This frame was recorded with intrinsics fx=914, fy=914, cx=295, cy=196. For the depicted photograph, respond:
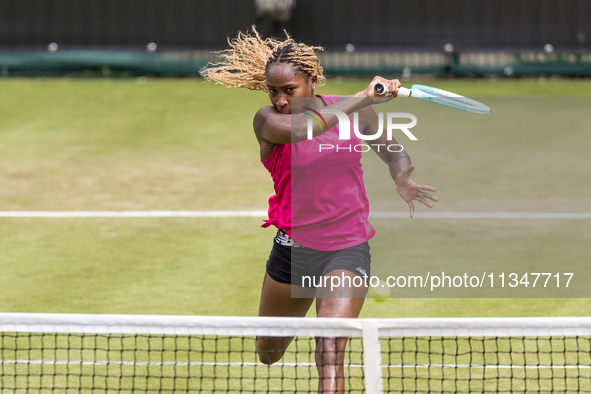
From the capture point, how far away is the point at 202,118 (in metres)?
18.3

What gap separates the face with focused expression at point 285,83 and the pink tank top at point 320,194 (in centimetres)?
30

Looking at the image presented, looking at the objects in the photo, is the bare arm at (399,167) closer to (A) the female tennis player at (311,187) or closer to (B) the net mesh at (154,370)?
(A) the female tennis player at (311,187)

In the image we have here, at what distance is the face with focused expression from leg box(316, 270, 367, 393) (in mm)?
1140

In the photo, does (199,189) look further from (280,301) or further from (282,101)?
(282,101)

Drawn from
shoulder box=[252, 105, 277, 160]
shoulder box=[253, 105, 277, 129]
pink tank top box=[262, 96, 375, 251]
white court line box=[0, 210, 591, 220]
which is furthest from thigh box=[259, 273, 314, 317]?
white court line box=[0, 210, 591, 220]

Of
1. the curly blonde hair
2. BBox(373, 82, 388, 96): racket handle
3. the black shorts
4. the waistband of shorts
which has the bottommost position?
the black shorts

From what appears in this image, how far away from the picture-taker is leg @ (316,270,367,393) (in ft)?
18.1

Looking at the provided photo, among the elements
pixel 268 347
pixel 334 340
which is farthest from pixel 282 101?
pixel 268 347

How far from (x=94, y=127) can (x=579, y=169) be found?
900 centimetres

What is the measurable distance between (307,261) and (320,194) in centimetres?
46

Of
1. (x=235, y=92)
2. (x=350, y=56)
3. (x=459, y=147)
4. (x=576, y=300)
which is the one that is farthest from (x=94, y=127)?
(x=576, y=300)

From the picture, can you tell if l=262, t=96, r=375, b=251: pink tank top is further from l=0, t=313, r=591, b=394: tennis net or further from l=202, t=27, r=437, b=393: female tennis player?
l=0, t=313, r=591, b=394: tennis net

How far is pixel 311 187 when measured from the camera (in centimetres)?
613

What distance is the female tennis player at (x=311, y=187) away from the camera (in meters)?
5.84
